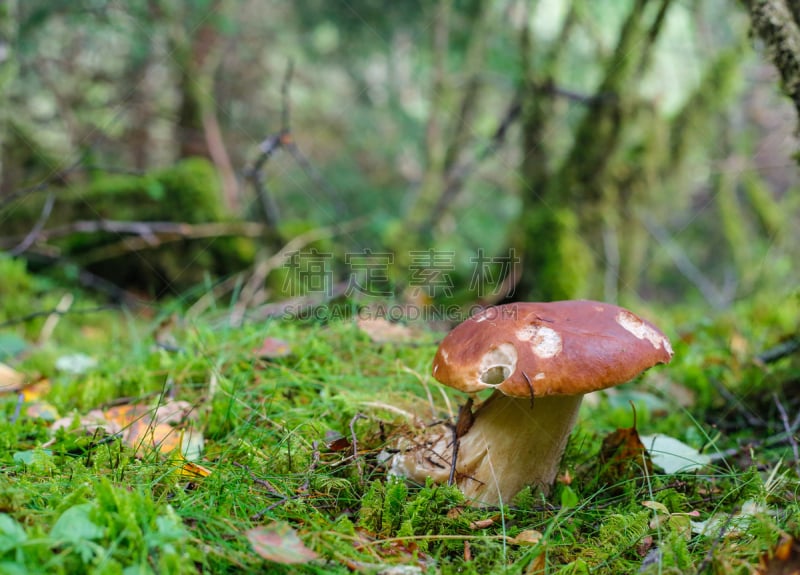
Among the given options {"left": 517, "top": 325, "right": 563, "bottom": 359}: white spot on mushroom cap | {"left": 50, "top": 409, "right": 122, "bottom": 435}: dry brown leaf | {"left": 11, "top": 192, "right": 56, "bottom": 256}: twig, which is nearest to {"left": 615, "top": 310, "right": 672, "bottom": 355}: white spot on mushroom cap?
{"left": 517, "top": 325, "right": 563, "bottom": 359}: white spot on mushroom cap

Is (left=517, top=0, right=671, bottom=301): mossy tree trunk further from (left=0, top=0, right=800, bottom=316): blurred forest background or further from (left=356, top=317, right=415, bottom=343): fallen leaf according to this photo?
(left=356, top=317, right=415, bottom=343): fallen leaf

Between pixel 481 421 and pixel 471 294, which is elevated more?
pixel 481 421

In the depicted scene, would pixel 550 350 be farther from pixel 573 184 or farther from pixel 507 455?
pixel 573 184

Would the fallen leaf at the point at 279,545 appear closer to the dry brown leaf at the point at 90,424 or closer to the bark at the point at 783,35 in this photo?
the dry brown leaf at the point at 90,424

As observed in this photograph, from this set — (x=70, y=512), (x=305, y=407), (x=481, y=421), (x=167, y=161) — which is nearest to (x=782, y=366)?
(x=481, y=421)

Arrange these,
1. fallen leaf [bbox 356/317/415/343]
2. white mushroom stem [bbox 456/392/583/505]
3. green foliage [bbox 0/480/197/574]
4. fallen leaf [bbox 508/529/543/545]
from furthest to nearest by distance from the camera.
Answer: fallen leaf [bbox 356/317/415/343], white mushroom stem [bbox 456/392/583/505], fallen leaf [bbox 508/529/543/545], green foliage [bbox 0/480/197/574]

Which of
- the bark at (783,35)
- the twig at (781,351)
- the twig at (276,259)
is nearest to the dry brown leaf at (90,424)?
the twig at (276,259)

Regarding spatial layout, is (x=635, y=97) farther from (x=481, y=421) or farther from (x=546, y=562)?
(x=546, y=562)

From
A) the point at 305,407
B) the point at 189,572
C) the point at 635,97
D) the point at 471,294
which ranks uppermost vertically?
the point at 635,97
